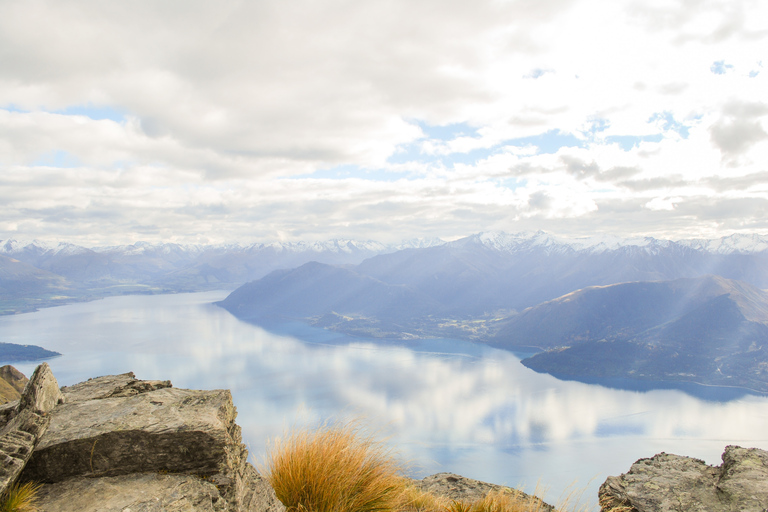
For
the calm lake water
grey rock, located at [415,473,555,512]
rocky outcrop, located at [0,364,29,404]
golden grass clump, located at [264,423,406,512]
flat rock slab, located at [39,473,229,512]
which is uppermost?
flat rock slab, located at [39,473,229,512]

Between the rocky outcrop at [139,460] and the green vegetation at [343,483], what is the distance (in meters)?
0.56

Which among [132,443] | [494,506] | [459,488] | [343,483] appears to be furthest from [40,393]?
[459,488]

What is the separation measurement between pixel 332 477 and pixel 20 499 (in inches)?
103

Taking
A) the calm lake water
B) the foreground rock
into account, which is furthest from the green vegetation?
the calm lake water

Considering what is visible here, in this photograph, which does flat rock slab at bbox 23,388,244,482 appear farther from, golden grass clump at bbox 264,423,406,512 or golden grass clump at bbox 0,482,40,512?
golden grass clump at bbox 264,423,406,512

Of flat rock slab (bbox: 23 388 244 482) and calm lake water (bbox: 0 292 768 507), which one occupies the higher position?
flat rock slab (bbox: 23 388 244 482)

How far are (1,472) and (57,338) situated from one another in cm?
19872

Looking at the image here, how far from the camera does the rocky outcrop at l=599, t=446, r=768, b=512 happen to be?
14.4 feet

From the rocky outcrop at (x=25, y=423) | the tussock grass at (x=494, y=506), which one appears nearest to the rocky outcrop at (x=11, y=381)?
the rocky outcrop at (x=25, y=423)

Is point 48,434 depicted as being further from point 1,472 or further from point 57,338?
point 57,338

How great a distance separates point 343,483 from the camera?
418cm

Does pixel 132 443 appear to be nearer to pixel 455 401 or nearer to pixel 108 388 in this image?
pixel 108 388

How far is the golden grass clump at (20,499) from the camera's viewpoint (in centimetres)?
243

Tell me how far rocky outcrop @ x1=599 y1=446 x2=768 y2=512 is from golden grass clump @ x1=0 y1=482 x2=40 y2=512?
5.33 meters
